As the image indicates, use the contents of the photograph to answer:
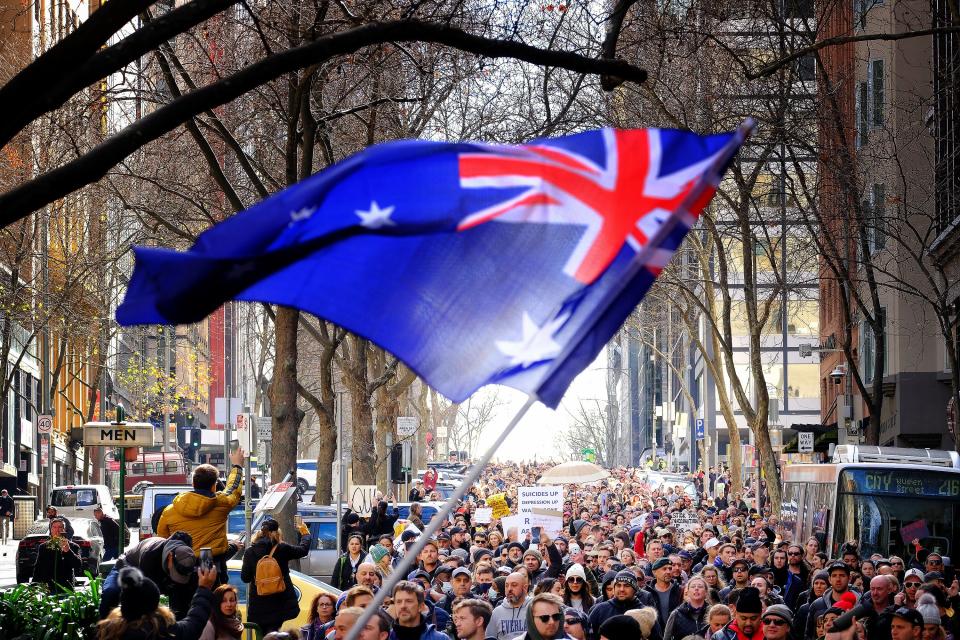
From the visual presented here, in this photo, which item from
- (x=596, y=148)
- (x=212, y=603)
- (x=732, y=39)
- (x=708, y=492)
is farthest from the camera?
(x=708, y=492)

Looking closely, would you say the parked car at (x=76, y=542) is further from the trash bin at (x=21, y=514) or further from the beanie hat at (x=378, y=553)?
the trash bin at (x=21, y=514)

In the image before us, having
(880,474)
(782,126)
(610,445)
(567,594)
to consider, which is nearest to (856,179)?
(782,126)

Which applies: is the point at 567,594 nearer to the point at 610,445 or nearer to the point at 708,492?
the point at 708,492

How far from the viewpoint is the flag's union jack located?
6281 mm

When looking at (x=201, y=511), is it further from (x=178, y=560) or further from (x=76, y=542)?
(x=76, y=542)

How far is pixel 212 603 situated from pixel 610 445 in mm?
147222

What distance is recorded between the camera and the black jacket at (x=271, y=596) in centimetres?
1383

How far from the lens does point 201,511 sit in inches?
512

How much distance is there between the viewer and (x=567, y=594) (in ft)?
46.1

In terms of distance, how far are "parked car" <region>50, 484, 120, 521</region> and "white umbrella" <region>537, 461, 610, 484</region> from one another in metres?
11.6

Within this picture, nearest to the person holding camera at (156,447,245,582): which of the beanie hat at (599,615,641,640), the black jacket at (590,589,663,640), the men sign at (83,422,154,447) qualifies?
the black jacket at (590,589,663,640)

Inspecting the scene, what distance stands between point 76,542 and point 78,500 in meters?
14.3

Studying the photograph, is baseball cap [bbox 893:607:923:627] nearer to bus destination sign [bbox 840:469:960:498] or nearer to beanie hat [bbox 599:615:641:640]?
beanie hat [bbox 599:615:641:640]

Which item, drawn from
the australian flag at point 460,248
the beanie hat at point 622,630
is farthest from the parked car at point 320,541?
the australian flag at point 460,248
